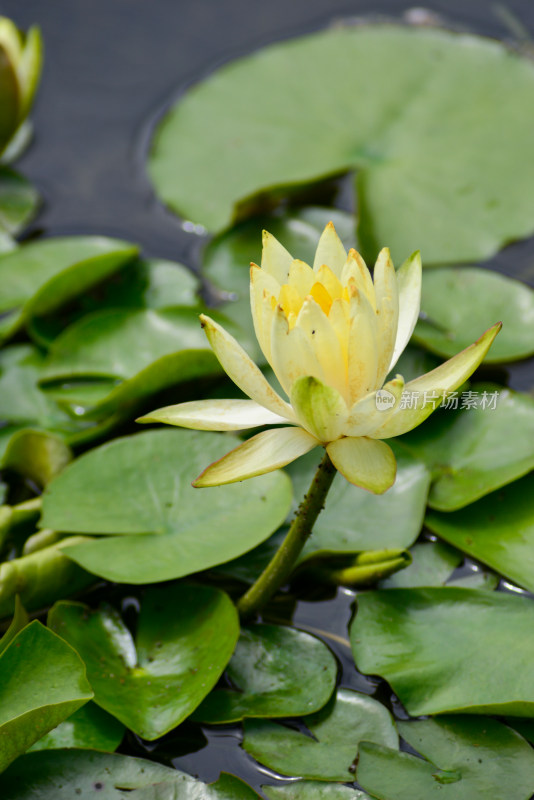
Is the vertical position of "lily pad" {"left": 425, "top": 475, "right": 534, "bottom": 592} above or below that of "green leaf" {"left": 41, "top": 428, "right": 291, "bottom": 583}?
above

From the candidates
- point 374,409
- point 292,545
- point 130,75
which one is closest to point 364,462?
point 374,409

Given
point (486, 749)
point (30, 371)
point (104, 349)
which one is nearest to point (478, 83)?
point (104, 349)

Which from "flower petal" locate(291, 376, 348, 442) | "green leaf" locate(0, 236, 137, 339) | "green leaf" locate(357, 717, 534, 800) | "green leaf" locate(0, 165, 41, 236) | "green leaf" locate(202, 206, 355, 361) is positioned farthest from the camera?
"green leaf" locate(0, 165, 41, 236)

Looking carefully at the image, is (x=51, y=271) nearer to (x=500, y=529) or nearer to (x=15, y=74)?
(x=15, y=74)

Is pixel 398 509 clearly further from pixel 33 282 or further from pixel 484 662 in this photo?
pixel 33 282

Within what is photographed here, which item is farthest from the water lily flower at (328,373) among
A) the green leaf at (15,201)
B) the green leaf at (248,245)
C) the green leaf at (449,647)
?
the green leaf at (15,201)

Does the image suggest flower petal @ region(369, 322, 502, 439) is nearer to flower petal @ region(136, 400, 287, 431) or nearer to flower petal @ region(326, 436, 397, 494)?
flower petal @ region(326, 436, 397, 494)

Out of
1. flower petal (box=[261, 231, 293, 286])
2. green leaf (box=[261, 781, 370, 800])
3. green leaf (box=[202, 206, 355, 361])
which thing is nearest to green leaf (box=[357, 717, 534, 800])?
green leaf (box=[261, 781, 370, 800])
